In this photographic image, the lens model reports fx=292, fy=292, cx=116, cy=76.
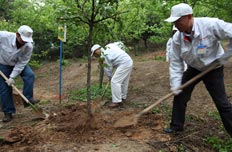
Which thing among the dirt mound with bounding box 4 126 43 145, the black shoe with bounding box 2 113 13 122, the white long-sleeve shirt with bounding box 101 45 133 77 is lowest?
the black shoe with bounding box 2 113 13 122

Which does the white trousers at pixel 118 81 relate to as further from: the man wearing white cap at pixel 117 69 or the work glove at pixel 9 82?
the work glove at pixel 9 82

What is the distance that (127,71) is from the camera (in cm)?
643

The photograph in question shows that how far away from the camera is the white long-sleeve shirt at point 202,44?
3.57m

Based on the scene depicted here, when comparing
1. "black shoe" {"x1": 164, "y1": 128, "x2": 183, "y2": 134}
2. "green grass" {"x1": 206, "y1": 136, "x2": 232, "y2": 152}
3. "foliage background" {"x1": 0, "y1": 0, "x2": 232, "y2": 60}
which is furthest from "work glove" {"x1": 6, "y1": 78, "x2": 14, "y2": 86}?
"green grass" {"x1": 206, "y1": 136, "x2": 232, "y2": 152}

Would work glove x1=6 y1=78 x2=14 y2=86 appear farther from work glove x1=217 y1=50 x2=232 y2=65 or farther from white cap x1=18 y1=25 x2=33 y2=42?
work glove x1=217 y1=50 x2=232 y2=65

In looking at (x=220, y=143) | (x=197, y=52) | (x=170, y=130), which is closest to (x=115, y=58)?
(x=170, y=130)

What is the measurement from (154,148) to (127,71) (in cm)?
286

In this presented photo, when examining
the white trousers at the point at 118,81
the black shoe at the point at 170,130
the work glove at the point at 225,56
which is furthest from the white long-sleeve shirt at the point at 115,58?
Answer: the work glove at the point at 225,56

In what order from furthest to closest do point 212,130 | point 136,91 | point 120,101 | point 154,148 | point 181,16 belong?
point 136,91 → point 120,101 → point 212,130 → point 154,148 → point 181,16

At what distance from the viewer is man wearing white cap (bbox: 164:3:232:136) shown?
354cm

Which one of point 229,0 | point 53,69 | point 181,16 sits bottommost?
point 53,69

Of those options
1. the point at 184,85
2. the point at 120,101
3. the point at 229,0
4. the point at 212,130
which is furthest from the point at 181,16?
the point at 229,0

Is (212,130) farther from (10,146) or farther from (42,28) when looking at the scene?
(42,28)

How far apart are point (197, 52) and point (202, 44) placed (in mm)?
118
